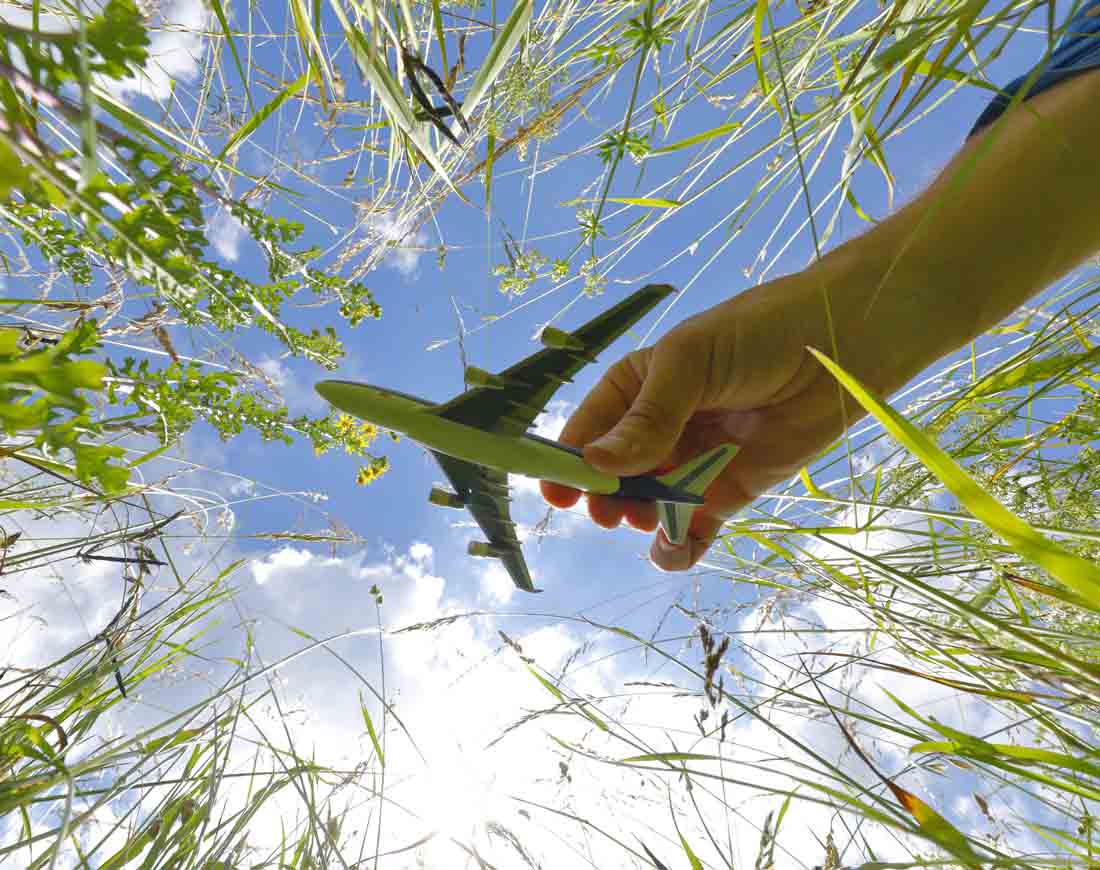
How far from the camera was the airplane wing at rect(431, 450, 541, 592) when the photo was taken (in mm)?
2023

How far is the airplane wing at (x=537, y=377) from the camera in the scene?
1.56 meters

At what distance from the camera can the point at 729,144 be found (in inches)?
75.2

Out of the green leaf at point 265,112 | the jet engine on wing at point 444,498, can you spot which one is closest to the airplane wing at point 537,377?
the jet engine on wing at point 444,498

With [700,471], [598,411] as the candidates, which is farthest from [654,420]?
[598,411]

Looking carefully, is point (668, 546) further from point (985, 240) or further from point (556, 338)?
point (985, 240)

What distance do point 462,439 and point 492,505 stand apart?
1.72 ft

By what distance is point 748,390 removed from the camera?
76.9 inches

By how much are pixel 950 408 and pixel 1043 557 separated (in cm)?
138

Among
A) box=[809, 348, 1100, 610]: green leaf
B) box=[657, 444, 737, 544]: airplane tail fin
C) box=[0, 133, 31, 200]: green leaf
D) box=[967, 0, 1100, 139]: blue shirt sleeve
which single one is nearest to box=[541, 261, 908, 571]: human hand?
box=[657, 444, 737, 544]: airplane tail fin

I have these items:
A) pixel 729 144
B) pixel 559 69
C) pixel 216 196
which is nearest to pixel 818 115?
pixel 729 144

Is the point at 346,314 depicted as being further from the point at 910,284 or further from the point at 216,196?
the point at 910,284

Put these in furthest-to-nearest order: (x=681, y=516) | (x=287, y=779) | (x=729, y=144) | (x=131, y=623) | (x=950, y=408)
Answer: (x=681, y=516)
(x=729, y=144)
(x=950, y=408)
(x=131, y=623)
(x=287, y=779)

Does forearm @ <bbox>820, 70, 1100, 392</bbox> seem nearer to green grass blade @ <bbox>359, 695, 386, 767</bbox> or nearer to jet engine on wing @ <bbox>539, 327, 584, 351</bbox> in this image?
jet engine on wing @ <bbox>539, 327, 584, 351</bbox>

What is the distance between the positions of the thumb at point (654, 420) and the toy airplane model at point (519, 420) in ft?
0.31
